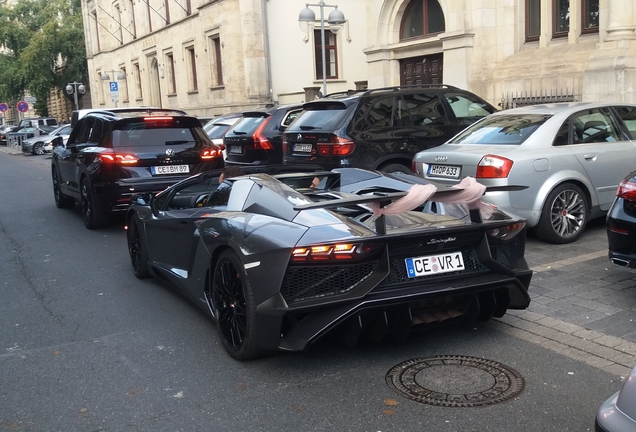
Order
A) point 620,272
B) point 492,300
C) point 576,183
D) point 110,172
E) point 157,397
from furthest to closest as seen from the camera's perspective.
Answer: point 110,172
point 576,183
point 620,272
point 492,300
point 157,397

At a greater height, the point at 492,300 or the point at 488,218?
the point at 488,218

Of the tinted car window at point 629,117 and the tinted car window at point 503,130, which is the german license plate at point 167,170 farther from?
the tinted car window at point 629,117

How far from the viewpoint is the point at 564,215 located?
25.4ft

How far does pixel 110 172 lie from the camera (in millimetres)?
9766

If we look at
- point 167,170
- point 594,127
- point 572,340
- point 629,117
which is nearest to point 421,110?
point 594,127

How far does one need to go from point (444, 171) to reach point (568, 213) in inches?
58.2

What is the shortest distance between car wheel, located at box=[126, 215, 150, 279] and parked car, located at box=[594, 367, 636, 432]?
16.6ft

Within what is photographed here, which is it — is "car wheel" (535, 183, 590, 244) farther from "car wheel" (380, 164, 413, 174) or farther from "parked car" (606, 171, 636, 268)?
"car wheel" (380, 164, 413, 174)

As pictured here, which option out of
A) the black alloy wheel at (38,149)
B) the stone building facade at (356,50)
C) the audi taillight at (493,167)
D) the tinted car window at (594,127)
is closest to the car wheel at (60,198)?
the stone building facade at (356,50)

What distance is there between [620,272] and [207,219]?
4.02 m

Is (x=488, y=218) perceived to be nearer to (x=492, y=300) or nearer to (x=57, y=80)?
(x=492, y=300)

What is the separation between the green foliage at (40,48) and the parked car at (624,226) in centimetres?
4968

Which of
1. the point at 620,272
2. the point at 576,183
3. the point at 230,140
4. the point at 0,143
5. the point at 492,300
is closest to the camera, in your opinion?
the point at 492,300

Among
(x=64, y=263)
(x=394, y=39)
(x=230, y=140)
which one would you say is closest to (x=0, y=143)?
(x=394, y=39)
